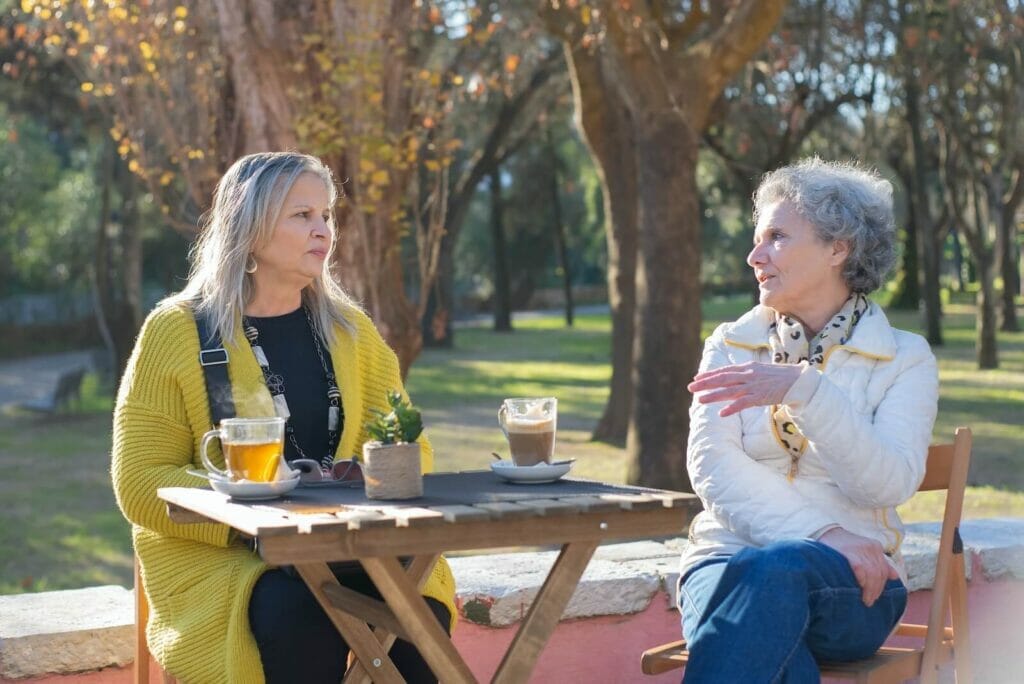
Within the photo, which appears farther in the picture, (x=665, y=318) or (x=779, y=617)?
(x=665, y=318)

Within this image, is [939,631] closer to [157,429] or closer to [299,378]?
[299,378]

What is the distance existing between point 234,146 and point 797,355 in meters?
4.41

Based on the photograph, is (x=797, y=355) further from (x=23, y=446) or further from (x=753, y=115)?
(x=753, y=115)

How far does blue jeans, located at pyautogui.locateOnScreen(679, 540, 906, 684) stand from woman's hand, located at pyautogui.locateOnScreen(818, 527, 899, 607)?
2cm

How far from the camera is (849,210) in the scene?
3.49 m

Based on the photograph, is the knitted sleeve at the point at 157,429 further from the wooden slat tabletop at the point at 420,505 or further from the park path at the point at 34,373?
the park path at the point at 34,373

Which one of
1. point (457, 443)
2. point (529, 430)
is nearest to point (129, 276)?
point (457, 443)

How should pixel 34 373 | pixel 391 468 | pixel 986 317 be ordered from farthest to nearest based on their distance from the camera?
1. pixel 34 373
2. pixel 986 317
3. pixel 391 468

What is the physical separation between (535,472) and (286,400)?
0.85 m

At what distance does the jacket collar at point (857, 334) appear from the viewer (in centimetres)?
337

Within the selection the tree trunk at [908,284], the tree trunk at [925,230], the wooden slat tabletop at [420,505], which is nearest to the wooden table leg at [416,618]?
the wooden slat tabletop at [420,505]

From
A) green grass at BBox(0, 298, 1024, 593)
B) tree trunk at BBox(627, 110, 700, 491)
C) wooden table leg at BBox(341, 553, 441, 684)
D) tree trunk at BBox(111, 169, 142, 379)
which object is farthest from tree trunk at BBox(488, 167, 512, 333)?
wooden table leg at BBox(341, 553, 441, 684)

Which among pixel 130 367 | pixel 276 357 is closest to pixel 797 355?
pixel 276 357

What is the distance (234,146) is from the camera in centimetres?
718
